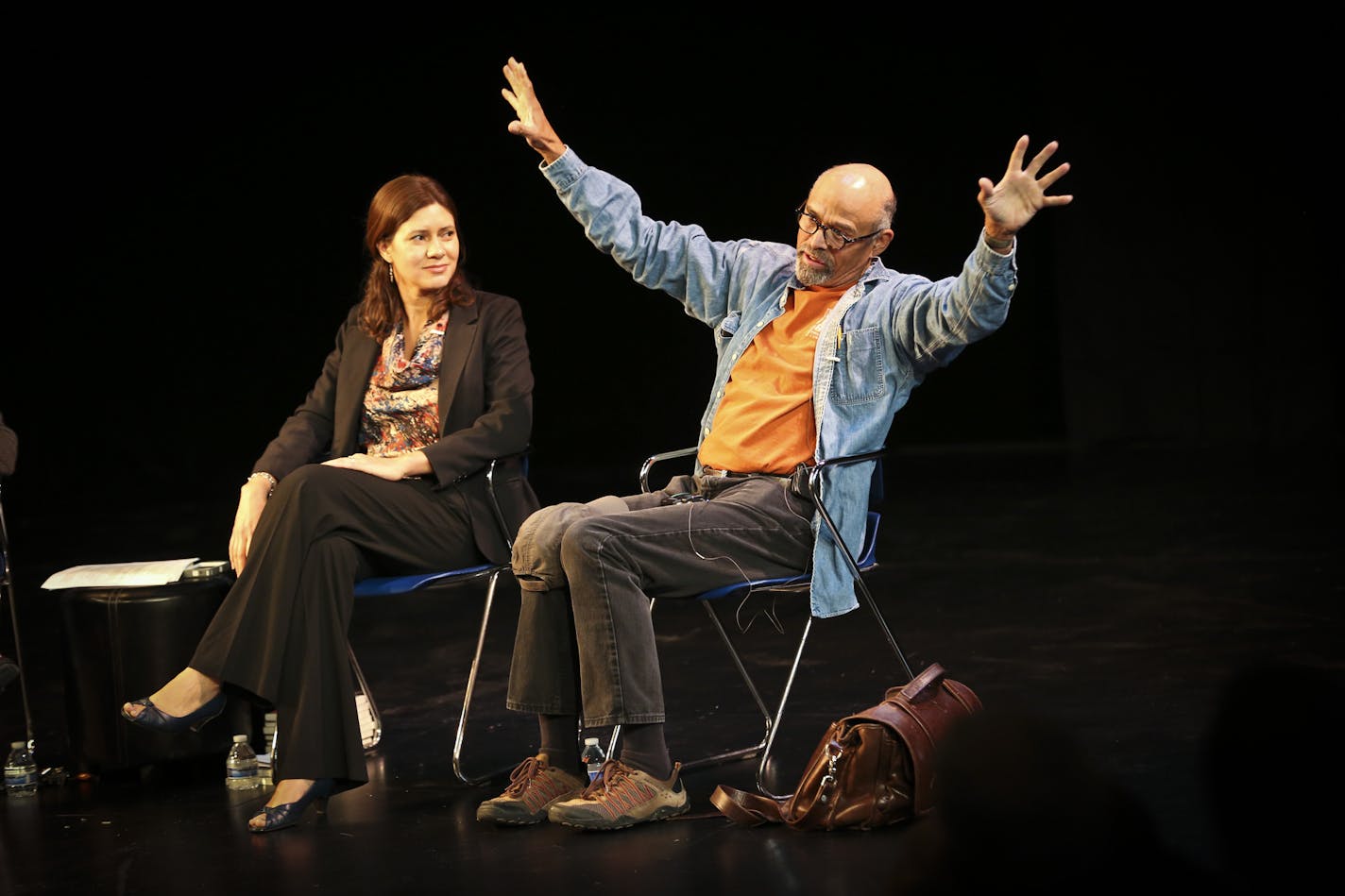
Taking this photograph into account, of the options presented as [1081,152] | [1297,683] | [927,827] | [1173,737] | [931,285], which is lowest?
Result: [1173,737]

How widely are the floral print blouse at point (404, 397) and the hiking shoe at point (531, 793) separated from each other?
909mm

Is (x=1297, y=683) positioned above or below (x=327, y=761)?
above

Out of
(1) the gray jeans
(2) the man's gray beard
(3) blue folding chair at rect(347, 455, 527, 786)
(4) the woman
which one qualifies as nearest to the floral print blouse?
(4) the woman

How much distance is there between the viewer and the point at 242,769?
3.46 m

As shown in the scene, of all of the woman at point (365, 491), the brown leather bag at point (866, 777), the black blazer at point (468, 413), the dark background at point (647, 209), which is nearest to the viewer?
the brown leather bag at point (866, 777)

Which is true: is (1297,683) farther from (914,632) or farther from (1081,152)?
(1081,152)

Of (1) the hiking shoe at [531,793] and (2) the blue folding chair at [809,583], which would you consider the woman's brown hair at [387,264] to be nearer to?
(2) the blue folding chair at [809,583]

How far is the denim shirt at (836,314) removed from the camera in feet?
10.4

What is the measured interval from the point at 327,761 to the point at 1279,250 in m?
8.31

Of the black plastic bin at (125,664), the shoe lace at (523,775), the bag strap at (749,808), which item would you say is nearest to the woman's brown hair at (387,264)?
the black plastic bin at (125,664)

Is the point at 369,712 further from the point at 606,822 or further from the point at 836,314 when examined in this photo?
the point at 836,314

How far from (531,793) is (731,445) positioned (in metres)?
0.86

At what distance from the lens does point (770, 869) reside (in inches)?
105

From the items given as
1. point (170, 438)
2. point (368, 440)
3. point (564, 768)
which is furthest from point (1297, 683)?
point (170, 438)
